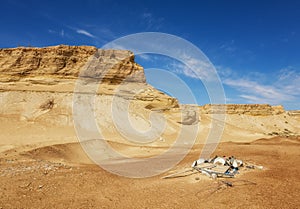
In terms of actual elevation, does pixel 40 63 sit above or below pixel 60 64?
below

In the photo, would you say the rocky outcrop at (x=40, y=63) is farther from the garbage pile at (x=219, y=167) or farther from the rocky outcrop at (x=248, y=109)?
the rocky outcrop at (x=248, y=109)

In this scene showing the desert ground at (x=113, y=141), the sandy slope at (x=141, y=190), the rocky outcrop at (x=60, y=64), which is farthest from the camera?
the rocky outcrop at (x=60, y=64)

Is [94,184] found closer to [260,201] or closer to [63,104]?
[260,201]

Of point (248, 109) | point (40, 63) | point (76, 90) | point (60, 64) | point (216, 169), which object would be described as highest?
point (60, 64)

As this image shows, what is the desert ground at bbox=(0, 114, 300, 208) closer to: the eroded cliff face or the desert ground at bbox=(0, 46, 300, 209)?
the desert ground at bbox=(0, 46, 300, 209)

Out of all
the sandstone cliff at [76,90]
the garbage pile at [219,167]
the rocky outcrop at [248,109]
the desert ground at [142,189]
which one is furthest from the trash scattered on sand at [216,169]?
the rocky outcrop at [248,109]

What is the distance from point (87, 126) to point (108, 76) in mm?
14832

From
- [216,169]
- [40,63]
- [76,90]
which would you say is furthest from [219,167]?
[40,63]

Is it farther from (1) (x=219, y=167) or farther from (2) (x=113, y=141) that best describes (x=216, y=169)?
(2) (x=113, y=141)

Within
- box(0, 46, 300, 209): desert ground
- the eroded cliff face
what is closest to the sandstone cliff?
the eroded cliff face

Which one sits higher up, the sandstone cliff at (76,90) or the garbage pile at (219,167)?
the sandstone cliff at (76,90)

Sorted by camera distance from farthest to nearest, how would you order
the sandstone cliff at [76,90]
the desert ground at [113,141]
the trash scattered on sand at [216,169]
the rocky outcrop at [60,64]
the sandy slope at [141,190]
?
the rocky outcrop at [60,64], the sandstone cliff at [76,90], the trash scattered on sand at [216,169], the desert ground at [113,141], the sandy slope at [141,190]

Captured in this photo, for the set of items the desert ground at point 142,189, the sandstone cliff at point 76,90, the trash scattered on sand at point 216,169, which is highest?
the sandstone cliff at point 76,90

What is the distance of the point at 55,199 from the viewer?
754 cm
